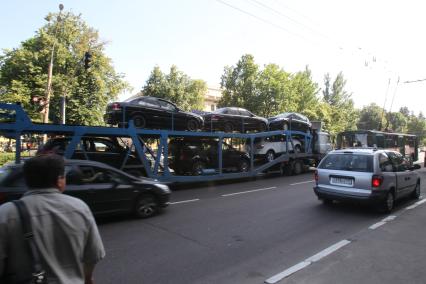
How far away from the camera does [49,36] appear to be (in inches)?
1120

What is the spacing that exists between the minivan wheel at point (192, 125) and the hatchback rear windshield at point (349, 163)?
5.90 meters

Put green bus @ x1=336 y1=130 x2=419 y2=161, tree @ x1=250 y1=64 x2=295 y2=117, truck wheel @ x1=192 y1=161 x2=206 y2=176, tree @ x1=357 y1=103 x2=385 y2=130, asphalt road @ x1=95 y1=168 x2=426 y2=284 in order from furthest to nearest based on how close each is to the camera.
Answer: tree @ x1=357 y1=103 x2=385 y2=130
tree @ x1=250 y1=64 x2=295 y2=117
green bus @ x1=336 y1=130 x2=419 y2=161
truck wheel @ x1=192 y1=161 x2=206 y2=176
asphalt road @ x1=95 y1=168 x2=426 y2=284

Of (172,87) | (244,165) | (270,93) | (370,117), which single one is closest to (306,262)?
(244,165)

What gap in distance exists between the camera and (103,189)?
691cm

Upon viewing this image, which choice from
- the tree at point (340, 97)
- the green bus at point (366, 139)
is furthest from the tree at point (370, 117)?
the green bus at point (366, 139)

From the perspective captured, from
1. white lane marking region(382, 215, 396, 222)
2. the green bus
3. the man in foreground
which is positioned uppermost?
the green bus

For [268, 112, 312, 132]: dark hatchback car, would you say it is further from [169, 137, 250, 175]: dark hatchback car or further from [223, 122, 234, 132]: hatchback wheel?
[169, 137, 250, 175]: dark hatchback car

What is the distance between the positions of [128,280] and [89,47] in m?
30.2

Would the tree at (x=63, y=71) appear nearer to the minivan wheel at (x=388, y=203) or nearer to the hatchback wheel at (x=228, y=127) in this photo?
the hatchback wheel at (x=228, y=127)

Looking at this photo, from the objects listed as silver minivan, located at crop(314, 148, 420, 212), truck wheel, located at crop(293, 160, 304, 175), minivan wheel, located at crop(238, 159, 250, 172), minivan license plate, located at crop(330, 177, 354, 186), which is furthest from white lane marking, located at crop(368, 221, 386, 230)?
truck wheel, located at crop(293, 160, 304, 175)

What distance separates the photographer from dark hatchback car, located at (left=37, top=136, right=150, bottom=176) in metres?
9.48

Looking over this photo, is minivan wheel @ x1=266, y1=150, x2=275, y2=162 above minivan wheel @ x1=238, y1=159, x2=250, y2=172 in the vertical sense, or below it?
above

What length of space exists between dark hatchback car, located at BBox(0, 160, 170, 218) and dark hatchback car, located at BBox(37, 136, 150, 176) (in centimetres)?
281

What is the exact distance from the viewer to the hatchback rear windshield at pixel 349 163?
26.0ft
